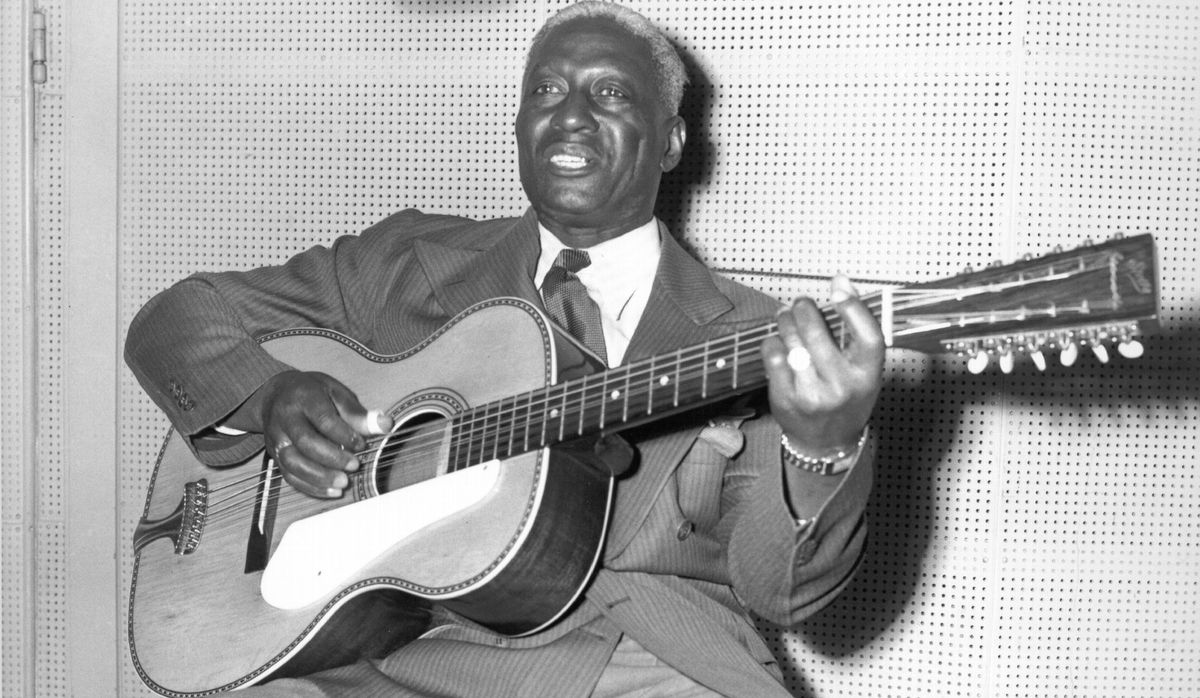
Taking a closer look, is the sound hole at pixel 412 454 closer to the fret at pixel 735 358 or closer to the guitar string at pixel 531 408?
the guitar string at pixel 531 408

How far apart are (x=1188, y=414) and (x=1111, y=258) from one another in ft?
5.99

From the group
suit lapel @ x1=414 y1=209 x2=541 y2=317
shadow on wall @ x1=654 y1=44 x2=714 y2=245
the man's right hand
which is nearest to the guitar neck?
the man's right hand

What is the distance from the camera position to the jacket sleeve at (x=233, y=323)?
8.11ft

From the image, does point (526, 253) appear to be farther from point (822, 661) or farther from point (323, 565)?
point (822, 661)

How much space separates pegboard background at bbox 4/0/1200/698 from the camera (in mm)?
3184

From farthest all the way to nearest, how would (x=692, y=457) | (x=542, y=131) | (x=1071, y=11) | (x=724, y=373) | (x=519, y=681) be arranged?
(x=1071, y=11)
(x=542, y=131)
(x=692, y=457)
(x=519, y=681)
(x=724, y=373)

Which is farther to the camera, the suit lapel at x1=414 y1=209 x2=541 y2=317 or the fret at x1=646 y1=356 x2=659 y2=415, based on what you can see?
the suit lapel at x1=414 y1=209 x2=541 y2=317

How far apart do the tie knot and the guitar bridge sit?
776mm

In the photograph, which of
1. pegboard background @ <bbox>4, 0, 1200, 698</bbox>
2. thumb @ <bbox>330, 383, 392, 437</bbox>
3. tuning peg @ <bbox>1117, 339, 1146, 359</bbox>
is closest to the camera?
tuning peg @ <bbox>1117, 339, 1146, 359</bbox>

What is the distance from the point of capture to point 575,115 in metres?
2.48

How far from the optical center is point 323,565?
2.19m

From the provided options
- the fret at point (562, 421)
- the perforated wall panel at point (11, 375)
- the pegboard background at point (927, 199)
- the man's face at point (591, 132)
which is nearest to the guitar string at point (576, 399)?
the fret at point (562, 421)

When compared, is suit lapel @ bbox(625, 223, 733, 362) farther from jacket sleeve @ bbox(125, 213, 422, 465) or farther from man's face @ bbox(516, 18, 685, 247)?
jacket sleeve @ bbox(125, 213, 422, 465)

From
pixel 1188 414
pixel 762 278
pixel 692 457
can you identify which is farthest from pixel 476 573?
pixel 1188 414
